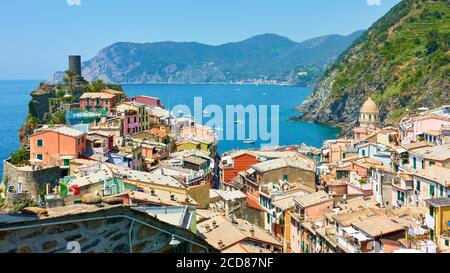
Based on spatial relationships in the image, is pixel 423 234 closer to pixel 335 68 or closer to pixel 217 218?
pixel 217 218

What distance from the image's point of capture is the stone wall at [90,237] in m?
3.68

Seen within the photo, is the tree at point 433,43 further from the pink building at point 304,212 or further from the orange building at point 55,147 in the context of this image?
the orange building at point 55,147

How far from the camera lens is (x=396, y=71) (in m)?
93.6

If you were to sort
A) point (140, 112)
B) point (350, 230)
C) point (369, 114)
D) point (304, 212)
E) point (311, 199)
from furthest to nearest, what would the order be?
point (369, 114)
point (140, 112)
point (311, 199)
point (304, 212)
point (350, 230)

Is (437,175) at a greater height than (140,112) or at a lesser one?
lesser

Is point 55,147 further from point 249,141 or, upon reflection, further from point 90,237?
point 249,141

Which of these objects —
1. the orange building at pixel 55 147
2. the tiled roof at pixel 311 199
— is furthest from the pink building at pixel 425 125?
the orange building at pixel 55 147

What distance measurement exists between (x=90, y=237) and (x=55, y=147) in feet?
78.5

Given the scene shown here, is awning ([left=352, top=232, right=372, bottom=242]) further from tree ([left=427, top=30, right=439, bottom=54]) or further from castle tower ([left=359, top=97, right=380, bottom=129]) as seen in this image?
tree ([left=427, top=30, right=439, bottom=54])

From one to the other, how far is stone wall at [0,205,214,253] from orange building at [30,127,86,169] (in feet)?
75.0

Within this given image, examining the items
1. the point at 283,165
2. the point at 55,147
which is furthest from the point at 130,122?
the point at 283,165

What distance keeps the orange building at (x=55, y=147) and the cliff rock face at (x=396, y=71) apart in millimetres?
56188

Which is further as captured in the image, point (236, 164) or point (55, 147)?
point (236, 164)

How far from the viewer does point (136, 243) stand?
167 inches
